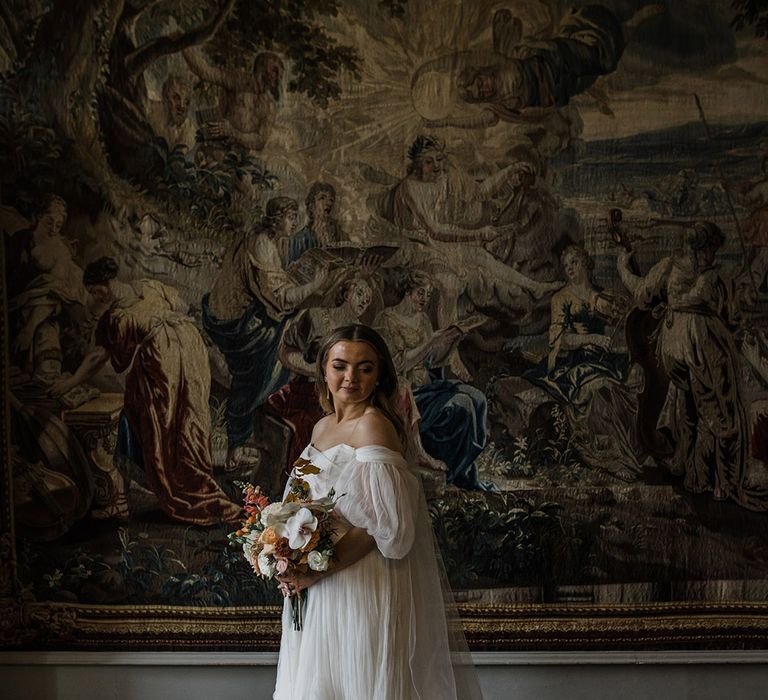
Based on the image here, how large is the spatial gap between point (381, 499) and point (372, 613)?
537mm

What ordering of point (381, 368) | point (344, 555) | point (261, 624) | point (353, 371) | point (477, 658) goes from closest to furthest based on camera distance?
point (344, 555) < point (353, 371) < point (381, 368) < point (477, 658) < point (261, 624)

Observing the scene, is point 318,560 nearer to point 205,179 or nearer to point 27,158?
point 205,179

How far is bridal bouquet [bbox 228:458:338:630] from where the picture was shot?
182 inches

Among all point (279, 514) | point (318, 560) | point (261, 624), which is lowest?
point (261, 624)

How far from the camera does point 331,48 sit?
6.94 m

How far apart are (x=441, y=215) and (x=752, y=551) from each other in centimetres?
298

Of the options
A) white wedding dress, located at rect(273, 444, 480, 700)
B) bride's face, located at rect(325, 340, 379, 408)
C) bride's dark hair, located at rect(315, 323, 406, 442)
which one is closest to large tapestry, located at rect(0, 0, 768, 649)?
bride's dark hair, located at rect(315, 323, 406, 442)

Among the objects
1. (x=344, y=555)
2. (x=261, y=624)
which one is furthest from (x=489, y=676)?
(x=344, y=555)

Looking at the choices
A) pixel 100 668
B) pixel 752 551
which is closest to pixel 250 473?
pixel 100 668

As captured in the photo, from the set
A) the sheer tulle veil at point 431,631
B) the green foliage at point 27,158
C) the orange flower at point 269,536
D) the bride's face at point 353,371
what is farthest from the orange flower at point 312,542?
the green foliage at point 27,158

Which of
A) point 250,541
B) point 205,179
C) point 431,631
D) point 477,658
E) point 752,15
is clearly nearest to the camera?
point 250,541

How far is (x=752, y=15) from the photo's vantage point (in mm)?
6789

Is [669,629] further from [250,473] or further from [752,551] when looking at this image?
[250,473]

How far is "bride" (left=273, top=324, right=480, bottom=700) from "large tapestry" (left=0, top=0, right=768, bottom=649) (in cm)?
165
